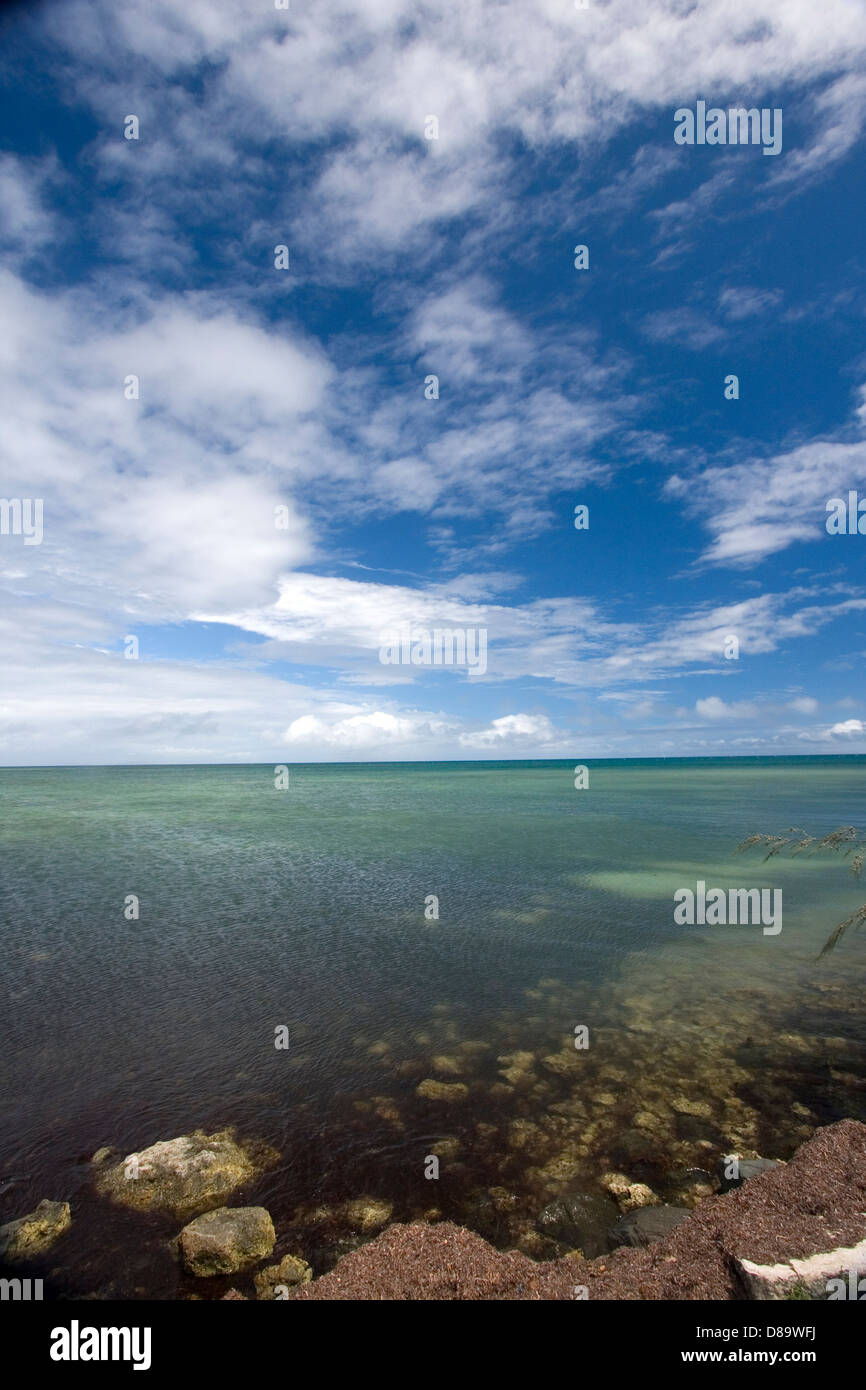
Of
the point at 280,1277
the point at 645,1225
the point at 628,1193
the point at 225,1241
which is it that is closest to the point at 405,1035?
the point at 628,1193

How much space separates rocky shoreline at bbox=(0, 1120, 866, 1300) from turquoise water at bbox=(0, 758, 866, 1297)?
1.33 feet

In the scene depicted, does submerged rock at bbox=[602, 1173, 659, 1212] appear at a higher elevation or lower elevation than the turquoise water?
higher

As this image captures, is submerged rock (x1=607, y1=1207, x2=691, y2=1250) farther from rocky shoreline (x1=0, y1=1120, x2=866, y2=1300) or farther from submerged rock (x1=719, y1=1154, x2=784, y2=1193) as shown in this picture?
submerged rock (x1=719, y1=1154, x2=784, y2=1193)

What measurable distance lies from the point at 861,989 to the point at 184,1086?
1996 cm

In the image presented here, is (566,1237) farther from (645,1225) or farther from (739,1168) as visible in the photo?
(739,1168)

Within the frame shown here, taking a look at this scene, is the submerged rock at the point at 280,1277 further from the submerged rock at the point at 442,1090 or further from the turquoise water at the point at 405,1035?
the submerged rock at the point at 442,1090

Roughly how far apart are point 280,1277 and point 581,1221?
4545mm

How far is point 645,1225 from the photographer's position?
28.6 feet

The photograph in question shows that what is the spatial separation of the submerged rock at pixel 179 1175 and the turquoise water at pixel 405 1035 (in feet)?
1.20

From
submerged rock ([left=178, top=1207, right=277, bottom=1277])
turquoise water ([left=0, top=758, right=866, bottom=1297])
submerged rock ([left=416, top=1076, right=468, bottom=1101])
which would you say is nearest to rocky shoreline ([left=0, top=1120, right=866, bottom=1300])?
submerged rock ([left=178, top=1207, right=277, bottom=1277])

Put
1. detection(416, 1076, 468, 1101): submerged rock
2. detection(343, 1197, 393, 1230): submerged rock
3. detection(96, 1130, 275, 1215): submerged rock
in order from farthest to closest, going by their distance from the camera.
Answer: detection(416, 1076, 468, 1101): submerged rock < detection(96, 1130, 275, 1215): submerged rock < detection(343, 1197, 393, 1230): submerged rock

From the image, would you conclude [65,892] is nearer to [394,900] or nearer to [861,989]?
[394,900]

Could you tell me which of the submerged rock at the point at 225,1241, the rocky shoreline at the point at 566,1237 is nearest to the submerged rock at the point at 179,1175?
the rocky shoreline at the point at 566,1237

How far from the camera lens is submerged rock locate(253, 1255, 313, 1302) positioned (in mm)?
7707
